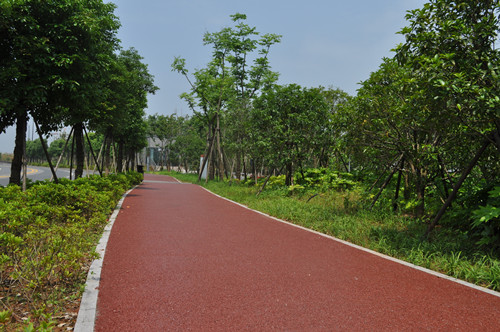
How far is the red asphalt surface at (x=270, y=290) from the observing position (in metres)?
3.24

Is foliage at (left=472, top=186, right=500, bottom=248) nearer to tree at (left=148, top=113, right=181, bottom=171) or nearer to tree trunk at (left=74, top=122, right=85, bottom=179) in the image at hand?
tree trunk at (left=74, top=122, right=85, bottom=179)

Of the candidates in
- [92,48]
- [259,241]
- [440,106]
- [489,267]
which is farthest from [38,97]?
[489,267]

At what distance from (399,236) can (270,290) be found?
3.61m

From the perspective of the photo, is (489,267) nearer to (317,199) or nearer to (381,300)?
(381,300)

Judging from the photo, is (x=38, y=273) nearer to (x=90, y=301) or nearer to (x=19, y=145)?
(x=90, y=301)

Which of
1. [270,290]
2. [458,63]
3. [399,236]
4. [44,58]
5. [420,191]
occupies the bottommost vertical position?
[270,290]

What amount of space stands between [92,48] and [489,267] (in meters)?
9.89

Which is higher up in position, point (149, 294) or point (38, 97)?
point (38, 97)

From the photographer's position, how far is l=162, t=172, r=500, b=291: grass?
192 inches

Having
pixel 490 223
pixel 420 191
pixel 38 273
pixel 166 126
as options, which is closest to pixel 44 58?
pixel 38 273

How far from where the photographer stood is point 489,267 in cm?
481

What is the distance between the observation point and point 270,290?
4020 mm

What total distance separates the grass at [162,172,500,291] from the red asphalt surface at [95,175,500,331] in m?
0.42

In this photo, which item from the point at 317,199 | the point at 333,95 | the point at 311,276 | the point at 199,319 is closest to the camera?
the point at 199,319
